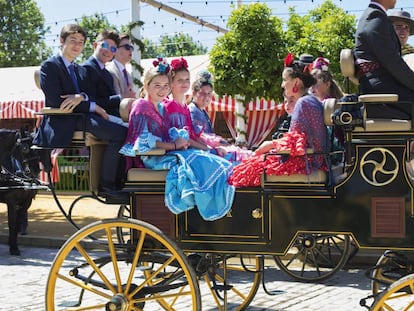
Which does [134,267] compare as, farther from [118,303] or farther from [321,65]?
[321,65]

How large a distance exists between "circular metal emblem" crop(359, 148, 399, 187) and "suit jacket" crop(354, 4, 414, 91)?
1.88 ft

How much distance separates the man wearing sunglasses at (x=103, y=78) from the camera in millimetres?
5703

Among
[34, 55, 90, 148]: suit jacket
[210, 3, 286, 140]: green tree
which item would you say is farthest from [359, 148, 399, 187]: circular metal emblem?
[210, 3, 286, 140]: green tree

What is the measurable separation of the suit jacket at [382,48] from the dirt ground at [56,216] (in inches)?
280

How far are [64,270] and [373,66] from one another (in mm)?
5004

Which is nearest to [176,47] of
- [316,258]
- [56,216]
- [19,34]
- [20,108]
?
[19,34]

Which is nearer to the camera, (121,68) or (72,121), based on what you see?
(72,121)

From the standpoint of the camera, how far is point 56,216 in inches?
545

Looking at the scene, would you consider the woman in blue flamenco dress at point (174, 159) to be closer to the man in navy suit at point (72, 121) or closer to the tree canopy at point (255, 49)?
the man in navy suit at point (72, 121)

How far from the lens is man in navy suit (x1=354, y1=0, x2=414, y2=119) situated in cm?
442

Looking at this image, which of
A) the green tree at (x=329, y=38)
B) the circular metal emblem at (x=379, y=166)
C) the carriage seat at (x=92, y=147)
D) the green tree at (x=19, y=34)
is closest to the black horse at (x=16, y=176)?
the carriage seat at (x=92, y=147)

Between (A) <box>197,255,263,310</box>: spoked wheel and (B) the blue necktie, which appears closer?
(A) <box>197,255,263,310</box>: spoked wheel

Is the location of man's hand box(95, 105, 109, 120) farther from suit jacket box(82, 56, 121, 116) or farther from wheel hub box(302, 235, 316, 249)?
wheel hub box(302, 235, 316, 249)

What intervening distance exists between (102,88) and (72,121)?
2.58 feet
